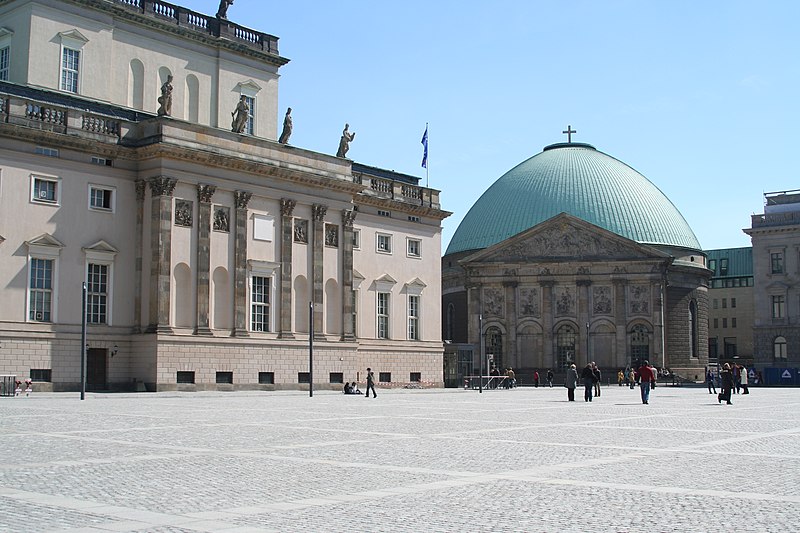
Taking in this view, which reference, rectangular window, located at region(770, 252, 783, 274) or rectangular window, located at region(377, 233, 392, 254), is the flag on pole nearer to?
rectangular window, located at region(377, 233, 392, 254)

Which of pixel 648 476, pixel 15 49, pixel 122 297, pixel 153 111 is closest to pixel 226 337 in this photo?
pixel 122 297

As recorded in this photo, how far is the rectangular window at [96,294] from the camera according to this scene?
159 ft

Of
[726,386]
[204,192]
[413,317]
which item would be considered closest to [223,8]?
[204,192]

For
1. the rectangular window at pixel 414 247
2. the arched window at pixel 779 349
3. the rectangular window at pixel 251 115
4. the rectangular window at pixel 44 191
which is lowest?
the arched window at pixel 779 349

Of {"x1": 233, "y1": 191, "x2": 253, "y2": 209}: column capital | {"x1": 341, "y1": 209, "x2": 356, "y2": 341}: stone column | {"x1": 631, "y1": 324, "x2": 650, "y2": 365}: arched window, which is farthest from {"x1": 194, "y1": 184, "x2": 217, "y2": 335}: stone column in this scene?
{"x1": 631, "y1": 324, "x2": 650, "y2": 365}: arched window

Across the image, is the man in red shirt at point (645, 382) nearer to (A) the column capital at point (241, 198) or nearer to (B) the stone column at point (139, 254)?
(A) the column capital at point (241, 198)

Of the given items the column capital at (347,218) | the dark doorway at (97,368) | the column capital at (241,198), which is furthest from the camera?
the column capital at (347,218)

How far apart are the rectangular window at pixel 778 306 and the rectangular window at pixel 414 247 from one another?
159 feet

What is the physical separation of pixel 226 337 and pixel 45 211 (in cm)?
1150

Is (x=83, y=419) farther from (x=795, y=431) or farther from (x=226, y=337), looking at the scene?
(x=226, y=337)

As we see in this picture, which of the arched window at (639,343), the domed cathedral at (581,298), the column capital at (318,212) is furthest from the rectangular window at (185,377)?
the arched window at (639,343)

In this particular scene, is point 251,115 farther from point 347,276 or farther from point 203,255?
point 203,255

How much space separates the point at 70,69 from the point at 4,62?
3.62 meters

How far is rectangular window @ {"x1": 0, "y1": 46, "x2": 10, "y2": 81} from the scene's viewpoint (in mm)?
52763
